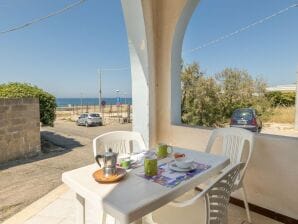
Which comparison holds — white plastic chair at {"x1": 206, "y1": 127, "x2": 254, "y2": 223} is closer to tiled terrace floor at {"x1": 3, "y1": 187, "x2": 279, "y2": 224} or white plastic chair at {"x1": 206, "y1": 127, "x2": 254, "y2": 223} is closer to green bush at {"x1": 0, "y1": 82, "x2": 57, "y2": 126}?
tiled terrace floor at {"x1": 3, "y1": 187, "x2": 279, "y2": 224}

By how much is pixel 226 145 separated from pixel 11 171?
11.8 feet

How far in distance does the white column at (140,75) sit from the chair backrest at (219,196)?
1.85 metres

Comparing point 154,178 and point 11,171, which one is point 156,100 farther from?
point 11,171

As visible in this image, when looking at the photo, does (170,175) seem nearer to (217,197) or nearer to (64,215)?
(217,197)

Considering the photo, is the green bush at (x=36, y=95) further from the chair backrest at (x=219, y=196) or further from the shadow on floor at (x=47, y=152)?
the chair backrest at (x=219, y=196)

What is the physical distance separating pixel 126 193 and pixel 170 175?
354mm

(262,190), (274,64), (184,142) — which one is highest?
(274,64)

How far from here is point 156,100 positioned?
3.03 meters

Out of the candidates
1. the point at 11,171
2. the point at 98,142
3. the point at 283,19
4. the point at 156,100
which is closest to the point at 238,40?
the point at 283,19

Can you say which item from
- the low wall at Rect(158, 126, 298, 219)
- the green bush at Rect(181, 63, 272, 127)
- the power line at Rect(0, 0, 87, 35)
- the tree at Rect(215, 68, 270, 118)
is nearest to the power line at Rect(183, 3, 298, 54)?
the green bush at Rect(181, 63, 272, 127)

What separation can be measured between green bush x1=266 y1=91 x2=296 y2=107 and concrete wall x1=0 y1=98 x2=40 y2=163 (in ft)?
16.2

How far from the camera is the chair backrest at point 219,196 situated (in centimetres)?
99

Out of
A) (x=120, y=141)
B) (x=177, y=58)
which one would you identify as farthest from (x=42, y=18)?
(x=120, y=141)

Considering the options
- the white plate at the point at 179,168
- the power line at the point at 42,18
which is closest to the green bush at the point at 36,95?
the power line at the point at 42,18
